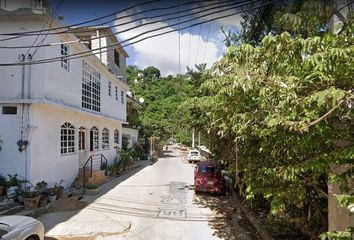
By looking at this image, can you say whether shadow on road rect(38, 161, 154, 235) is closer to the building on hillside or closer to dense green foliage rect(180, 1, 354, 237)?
dense green foliage rect(180, 1, 354, 237)

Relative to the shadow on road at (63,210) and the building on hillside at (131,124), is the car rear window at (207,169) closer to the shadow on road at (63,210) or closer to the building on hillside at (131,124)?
the shadow on road at (63,210)

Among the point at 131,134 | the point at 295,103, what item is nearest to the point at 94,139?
the point at 131,134

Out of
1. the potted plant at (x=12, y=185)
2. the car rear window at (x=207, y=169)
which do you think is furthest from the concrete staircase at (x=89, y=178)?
the car rear window at (x=207, y=169)

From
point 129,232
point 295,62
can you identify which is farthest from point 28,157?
point 295,62

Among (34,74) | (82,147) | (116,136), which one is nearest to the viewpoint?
(34,74)

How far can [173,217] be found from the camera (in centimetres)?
1059

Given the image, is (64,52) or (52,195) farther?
(64,52)

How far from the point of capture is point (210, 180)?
14805 millimetres

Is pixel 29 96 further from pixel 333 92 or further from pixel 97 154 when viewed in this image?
pixel 333 92

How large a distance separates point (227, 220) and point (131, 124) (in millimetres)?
25858

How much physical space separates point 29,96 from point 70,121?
3.56m

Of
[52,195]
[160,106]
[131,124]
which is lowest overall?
[52,195]

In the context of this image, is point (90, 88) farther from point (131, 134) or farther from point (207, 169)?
point (131, 134)

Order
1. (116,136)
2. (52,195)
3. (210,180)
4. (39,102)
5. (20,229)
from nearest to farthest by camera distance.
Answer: (20,229) < (39,102) < (52,195) < (210,180) < (116,136)
